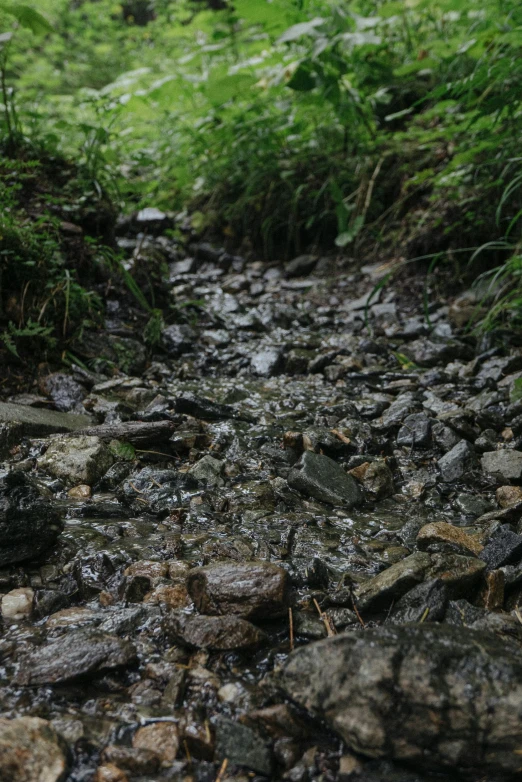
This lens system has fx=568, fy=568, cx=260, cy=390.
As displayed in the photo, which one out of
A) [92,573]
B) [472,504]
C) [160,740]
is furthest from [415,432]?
[160,740]

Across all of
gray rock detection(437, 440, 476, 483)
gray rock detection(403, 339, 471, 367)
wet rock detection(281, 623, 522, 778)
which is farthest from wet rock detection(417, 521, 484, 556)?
gray rock detection(403, 339, 471, 367)

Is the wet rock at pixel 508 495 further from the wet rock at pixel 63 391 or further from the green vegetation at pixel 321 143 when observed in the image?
the wet rock at pixel 63 391

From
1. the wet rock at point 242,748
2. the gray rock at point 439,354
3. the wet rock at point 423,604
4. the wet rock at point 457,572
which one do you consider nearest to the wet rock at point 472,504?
the wet rock at point 457,572

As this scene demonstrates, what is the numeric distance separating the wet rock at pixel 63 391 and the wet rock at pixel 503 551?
2.11 metres

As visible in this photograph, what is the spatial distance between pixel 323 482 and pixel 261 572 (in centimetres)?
79

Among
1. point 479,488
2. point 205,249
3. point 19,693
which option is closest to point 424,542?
point 479,488

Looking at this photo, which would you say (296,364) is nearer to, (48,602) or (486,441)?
(486,441)

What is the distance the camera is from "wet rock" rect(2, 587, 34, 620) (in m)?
1.55

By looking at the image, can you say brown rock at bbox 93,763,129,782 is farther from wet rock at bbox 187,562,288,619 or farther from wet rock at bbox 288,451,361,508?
wet rock at bbox 288,451,361,508

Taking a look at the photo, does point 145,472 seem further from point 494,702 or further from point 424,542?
point 494,702

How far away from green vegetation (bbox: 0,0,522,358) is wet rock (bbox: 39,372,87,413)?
0.84 ft

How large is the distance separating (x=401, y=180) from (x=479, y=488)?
154 inches

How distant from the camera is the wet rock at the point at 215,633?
1434mm

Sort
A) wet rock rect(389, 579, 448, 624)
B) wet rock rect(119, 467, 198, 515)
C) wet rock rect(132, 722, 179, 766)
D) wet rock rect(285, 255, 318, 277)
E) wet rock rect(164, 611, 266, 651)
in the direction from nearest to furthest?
wet rock rect(132, 722, 179, 766)
wet rock rect(164, 611, 266, 651)
wet rock rect(389, 579, 448, 624)
wet rock rect(119, 467, 198, 515)
wet rock rect(285, 255, 318, 277)
